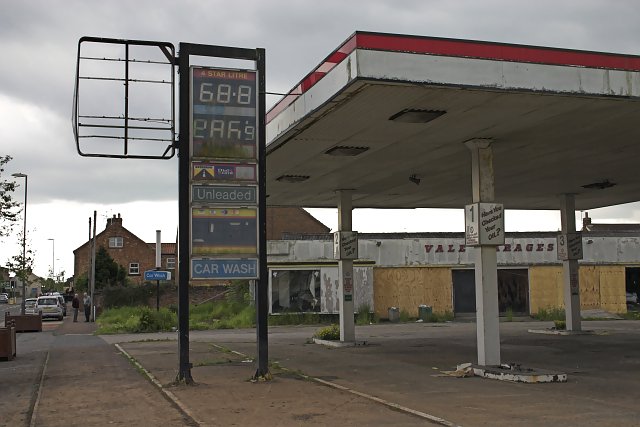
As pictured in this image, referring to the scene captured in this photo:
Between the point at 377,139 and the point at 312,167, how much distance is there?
3.80 meters

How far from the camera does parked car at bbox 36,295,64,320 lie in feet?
154

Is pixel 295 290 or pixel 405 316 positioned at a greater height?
pixel 295 290

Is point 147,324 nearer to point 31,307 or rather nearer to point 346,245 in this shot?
point 346,245

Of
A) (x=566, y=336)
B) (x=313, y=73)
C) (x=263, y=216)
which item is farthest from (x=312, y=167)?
(x=566, y=336)

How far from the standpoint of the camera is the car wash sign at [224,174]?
13.6 metres

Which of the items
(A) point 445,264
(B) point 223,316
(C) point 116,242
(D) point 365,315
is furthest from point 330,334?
(C) point 116,242

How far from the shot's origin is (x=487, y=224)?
15.0 meters

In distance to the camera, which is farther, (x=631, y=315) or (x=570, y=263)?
(x=631, y=315)

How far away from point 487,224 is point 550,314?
2516cm

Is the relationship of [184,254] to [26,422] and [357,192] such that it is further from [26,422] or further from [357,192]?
[357,192]

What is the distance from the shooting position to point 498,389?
12.4 meters

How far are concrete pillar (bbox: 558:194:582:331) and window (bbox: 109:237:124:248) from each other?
61785mm

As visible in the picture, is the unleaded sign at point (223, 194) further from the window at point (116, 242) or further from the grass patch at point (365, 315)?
the window at point (116, 242)

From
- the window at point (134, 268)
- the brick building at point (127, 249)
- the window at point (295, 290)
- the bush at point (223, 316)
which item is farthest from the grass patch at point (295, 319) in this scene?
the window at point (134, 268)
